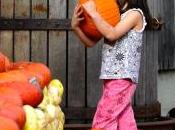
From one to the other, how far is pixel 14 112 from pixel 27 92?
30 centimetres

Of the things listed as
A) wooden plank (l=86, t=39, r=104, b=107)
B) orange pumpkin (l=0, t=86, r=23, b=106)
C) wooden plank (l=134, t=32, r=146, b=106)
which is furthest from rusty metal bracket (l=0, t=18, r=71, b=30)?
orange pumpkin (l=0, t=86, r=23, b=106)

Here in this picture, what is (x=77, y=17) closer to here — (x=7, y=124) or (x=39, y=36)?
(x=39, y=36)

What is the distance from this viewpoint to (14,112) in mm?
2158

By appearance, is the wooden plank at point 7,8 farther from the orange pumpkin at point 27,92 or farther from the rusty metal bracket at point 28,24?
the orange pumpkin at point 27,92

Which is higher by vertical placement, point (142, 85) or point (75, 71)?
point (75, 71)

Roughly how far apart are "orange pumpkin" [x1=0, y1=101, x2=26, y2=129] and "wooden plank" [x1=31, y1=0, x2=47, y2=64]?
8.35 feet

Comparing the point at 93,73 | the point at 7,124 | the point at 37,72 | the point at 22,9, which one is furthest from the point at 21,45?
the point at 7,124

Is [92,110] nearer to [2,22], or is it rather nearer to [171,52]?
[2,22]

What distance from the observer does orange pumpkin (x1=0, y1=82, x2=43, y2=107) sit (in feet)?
7.98

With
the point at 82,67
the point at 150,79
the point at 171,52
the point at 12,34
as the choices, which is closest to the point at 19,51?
the point at 12,34

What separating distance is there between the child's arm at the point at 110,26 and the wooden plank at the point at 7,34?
1.24 m

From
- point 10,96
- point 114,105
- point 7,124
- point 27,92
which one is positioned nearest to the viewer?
point 7,124

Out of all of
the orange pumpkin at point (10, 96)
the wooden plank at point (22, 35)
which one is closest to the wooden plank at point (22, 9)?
the wooden plank at point (22, 35)

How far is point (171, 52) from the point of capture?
→ 6875 millimetres
